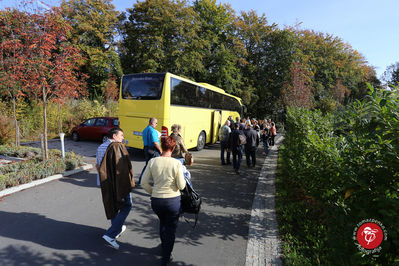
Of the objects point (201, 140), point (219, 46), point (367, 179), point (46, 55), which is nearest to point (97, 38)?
point (219, 46)

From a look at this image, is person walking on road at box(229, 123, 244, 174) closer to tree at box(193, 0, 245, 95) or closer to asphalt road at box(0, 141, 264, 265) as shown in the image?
asphalt road at box(0, 141, 264, 265)

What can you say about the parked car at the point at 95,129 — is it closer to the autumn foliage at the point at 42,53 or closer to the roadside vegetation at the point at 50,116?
the roadside vegetation at the point at 50,116

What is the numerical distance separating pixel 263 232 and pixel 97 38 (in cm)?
2976

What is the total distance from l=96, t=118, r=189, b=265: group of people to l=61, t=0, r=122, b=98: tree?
2260 cm

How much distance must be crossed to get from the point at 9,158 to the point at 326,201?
10643mm

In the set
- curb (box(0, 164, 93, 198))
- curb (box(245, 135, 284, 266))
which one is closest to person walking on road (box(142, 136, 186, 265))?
curb (box(245, 135, 284, 266))

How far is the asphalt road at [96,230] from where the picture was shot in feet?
11.1

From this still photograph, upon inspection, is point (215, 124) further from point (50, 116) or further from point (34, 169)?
point (50, 116)

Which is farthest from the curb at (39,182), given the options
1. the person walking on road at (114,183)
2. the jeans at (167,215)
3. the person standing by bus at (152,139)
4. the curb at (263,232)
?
the curb at (263,232)

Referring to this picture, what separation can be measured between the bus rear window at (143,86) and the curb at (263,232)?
555cm

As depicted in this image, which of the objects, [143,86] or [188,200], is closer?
[188,200]

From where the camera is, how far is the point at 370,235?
1.92 meters

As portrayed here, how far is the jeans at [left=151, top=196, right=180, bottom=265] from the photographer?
3.00m

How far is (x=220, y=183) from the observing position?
23.2 ft
